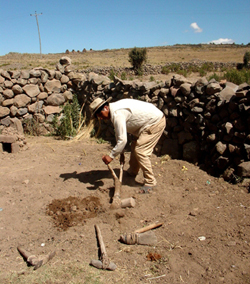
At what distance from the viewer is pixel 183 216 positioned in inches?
144

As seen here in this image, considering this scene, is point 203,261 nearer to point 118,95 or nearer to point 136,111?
point 136,111

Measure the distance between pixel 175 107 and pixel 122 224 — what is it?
2878mm

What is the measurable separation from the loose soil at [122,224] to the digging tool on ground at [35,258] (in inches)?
2.4

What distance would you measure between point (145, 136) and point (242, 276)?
7.37 ft

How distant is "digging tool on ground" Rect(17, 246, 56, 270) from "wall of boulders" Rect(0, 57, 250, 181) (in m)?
3.05

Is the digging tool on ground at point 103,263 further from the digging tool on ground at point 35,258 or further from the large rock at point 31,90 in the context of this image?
the large rock at point 31,90

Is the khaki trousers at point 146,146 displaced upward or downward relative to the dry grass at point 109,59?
downward

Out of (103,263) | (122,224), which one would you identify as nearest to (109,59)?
(122,224)

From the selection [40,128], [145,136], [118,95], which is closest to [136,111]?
[145,136]

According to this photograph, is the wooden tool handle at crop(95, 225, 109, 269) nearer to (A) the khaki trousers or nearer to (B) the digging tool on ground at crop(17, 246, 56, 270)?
(B) the digging tool on ground at crop(17, 246, 56, 270)

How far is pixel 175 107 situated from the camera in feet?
18.3

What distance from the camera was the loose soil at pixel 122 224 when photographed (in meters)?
2.74

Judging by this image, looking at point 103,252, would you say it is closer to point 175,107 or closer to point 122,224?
point 122,224

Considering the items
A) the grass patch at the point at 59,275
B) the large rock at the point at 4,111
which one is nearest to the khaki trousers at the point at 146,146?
the grass patch at the point at 59,275
